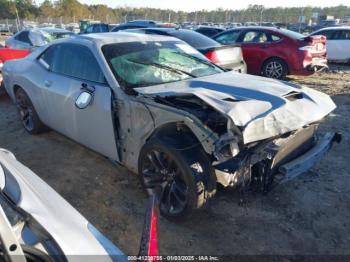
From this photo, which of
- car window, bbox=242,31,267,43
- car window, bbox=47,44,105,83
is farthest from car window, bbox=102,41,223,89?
car window, bbox=242,31,267,43

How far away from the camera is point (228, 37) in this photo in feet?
33.3

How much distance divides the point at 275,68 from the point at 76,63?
6.41 m

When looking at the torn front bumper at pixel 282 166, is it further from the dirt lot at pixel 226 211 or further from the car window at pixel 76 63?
the car window at pixel 76 63

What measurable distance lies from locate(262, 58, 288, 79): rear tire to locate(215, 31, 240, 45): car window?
136 cm

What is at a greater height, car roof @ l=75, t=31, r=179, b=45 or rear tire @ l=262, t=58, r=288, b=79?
car roof @ l=75, t=31, r=179, b=45

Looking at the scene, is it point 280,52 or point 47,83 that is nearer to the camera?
point 47,83

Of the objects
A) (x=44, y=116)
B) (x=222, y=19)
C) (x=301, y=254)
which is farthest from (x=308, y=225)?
(x=222, y=19)

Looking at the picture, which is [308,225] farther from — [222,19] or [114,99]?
[222,19]


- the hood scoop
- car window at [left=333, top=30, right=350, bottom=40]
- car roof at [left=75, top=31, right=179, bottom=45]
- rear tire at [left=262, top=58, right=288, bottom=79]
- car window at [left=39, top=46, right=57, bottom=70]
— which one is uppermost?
car roof at [left=75, top=31, right=179, bottom=45]

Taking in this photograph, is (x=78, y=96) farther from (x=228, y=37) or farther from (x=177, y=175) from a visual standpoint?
(x=228, y=37)

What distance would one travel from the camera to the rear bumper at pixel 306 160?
9.59ft

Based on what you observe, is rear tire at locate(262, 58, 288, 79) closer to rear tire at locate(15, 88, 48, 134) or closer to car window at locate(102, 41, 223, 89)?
car window at locate(102, 41, 223, 89)

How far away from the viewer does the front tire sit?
9.21 feet

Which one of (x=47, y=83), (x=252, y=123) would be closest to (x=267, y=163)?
(x=252, y=123)
